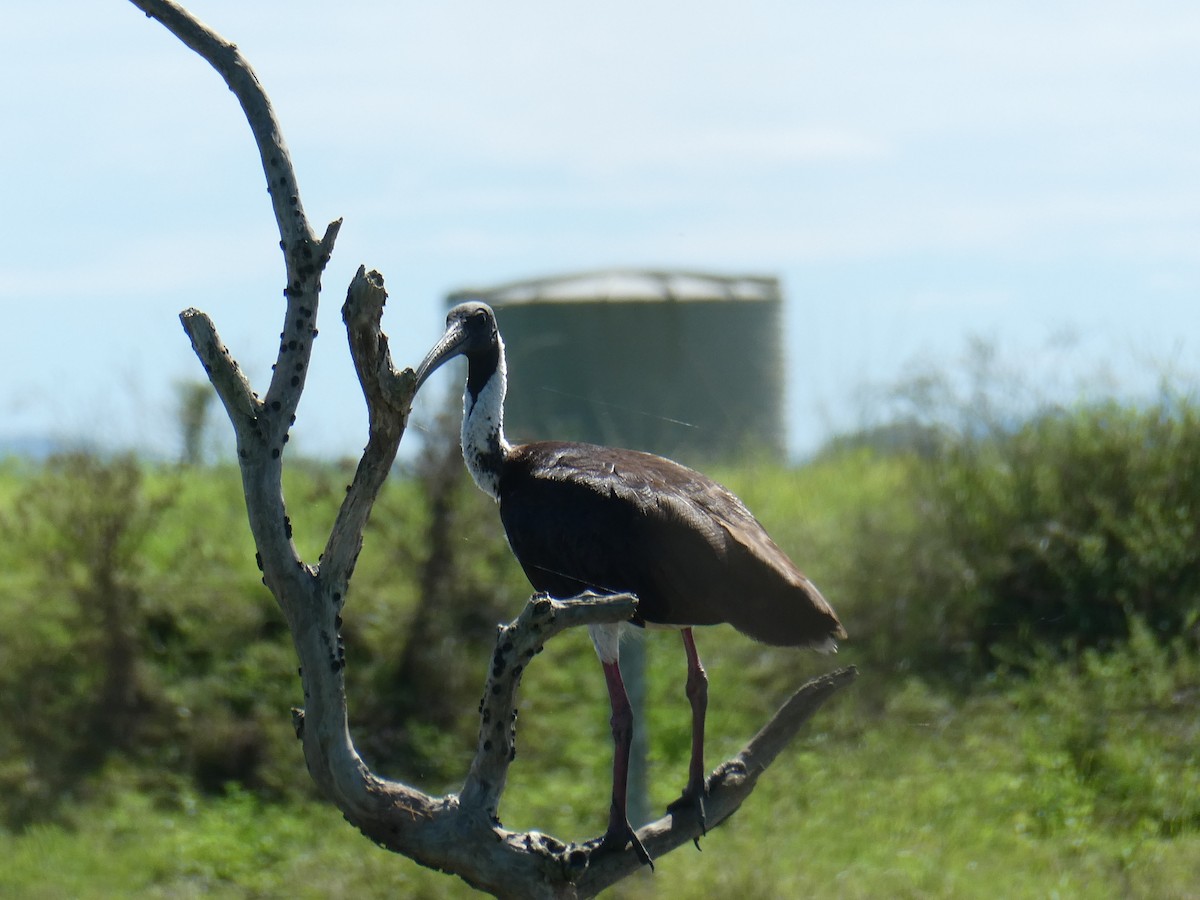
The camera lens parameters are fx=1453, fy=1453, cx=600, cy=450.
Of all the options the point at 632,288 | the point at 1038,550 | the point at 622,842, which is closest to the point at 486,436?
the point at 622,842

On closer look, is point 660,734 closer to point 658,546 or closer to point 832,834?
point 832,834

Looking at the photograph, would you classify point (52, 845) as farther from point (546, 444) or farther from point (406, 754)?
point (546, 444)

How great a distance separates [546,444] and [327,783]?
1.38 meters

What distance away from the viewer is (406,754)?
9195mm

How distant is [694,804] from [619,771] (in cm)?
26

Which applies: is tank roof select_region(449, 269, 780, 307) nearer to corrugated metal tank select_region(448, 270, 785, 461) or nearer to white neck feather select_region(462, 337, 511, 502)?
corrugated metal tank select_region(448, 270, 785, 461)

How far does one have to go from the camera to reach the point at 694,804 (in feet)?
13.2

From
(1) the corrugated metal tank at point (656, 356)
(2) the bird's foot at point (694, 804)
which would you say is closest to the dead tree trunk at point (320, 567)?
(2) the bird's foot at point (694, 804)

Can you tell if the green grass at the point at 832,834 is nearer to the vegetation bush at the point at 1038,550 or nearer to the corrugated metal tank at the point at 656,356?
the vegetation bush at the point at 1038,550

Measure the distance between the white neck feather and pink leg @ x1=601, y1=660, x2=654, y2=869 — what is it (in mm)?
635

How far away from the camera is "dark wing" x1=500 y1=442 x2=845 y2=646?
3660 millimetres

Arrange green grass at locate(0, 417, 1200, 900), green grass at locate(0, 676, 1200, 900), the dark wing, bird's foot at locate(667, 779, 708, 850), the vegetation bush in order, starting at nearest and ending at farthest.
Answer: the dark wing
bird's foot at locate(667, 779, 708, 850)
green grass at locate(0, 676, 1200, 900)
green grass at locate(0, 417, 1200, 900)
the vegetation bush

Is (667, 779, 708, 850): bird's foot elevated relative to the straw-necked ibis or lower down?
lower down

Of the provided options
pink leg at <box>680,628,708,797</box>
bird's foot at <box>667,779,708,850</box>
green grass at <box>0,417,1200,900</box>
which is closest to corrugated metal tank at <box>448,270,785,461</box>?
green grass at <box>0,417,1200,900</box>
